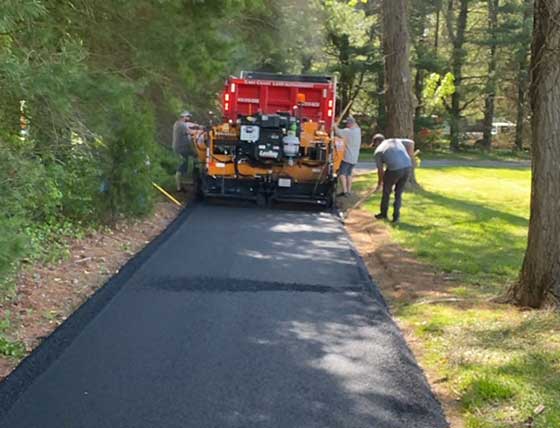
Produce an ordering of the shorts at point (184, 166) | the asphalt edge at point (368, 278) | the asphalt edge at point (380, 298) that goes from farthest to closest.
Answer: the shorts at point (184, 166)
the asphalt edge at point (368, 278)
the asphalt edge at point (380, 298)

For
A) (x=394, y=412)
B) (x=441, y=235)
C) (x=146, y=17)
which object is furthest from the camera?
(x=441, y=235)

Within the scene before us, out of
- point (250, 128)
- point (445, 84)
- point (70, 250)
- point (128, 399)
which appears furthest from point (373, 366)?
point (445, 84)

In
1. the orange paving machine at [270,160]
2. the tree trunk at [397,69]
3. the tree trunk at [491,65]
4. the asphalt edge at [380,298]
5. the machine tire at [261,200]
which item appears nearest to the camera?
the asphalt edge at [380,298]

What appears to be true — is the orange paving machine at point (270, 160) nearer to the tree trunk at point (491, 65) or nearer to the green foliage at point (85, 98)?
the green foliage at point (85, 98)

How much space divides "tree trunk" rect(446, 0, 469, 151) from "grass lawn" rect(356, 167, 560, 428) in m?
31.4

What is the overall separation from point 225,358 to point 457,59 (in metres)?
40.7

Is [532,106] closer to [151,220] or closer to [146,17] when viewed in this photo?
[146,17]

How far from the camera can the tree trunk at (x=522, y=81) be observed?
4166 centimetres

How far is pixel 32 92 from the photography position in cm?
575

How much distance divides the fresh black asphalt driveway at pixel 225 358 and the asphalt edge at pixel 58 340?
1 cm

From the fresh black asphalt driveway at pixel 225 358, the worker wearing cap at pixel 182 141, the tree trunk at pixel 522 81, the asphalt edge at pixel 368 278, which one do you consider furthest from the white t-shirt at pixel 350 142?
the tree trunk at pixel 522 81

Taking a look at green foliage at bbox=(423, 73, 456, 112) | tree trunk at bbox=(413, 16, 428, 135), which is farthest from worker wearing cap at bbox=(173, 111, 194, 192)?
tree trunk at bbox=(413, 16, 428, 135)

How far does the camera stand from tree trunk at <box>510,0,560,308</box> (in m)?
6.65

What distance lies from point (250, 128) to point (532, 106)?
7961 mm
